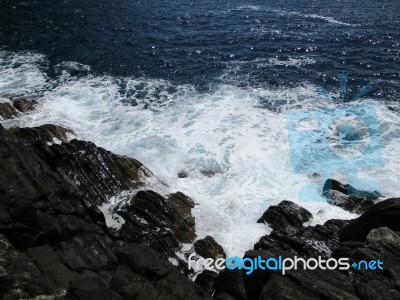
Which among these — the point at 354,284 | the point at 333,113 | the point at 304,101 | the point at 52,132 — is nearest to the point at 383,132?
the point at 333,113

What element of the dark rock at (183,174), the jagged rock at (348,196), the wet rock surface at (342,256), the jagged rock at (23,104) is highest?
the jagged rock at (23,104)

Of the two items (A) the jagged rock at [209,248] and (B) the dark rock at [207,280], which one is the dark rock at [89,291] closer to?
(B) the dark rock at [207,280]

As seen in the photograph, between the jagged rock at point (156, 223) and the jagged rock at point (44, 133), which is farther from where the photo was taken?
the jagged rock at point (44, 133)

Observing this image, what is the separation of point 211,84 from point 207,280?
20118mm

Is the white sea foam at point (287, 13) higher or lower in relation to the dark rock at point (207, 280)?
higher

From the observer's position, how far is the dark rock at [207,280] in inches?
458

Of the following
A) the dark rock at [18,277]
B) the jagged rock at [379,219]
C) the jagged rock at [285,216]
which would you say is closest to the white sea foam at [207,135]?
the jagged rock at [285,216]

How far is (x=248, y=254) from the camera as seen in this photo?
10586 millimetres

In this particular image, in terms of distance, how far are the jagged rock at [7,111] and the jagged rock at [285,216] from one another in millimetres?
17630

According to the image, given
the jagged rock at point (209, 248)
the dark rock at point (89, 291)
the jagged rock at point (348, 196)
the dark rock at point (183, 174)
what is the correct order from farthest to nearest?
1. the dark rock at point (183, 174)
2. the jagged rock at point (348, 196)
3. the jagged rock at point (209, 248)
4. the dark rock at point (89, 291)

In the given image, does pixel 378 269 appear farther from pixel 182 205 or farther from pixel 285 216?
pixel 182 205

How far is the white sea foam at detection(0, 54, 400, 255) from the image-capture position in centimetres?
1611

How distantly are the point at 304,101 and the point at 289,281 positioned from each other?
63.0 feet

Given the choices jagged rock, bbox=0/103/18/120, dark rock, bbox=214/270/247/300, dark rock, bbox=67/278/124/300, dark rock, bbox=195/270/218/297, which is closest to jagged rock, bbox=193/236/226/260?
dark rock, bbox=195/270/218/297
